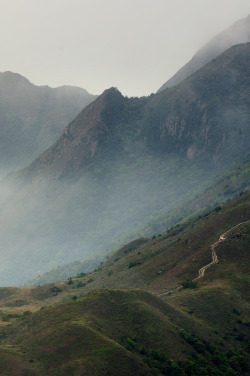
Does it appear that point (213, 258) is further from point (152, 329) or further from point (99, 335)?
point (99, 335)

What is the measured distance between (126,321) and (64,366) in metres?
29.1

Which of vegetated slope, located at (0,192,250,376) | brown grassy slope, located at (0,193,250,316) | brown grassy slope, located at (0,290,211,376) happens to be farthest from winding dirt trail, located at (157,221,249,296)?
brown grassy slope, located at (0,290,211,376)

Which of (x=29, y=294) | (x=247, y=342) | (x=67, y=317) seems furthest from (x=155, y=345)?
(x=29, y=294)

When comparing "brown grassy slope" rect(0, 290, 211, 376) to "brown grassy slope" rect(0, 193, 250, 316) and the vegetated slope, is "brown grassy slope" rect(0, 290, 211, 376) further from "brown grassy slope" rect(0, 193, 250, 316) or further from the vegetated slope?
"brown grassy slope" rect(0, 193, 250, 316)

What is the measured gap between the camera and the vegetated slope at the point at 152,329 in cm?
8750

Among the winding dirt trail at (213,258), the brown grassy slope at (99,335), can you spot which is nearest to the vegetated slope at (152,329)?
the brown grassy slope at (99,335)

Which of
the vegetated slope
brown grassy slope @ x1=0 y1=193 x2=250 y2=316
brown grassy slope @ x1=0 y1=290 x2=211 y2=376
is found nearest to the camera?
brown grassy slope @ x1=0 y1=290 x2=211 y2=376

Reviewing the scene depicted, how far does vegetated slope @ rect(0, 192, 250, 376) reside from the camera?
87500mm

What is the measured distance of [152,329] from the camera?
107312 mm

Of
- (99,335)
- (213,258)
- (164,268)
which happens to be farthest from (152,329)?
(164,268)

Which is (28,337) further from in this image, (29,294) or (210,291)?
(29,294)

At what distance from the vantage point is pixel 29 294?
7810 inches

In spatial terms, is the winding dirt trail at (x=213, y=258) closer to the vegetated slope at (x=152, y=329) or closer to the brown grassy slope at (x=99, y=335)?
the vegetated slope at (x=152, y=329)

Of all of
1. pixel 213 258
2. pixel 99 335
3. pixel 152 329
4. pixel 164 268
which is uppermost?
pixel 164 268
